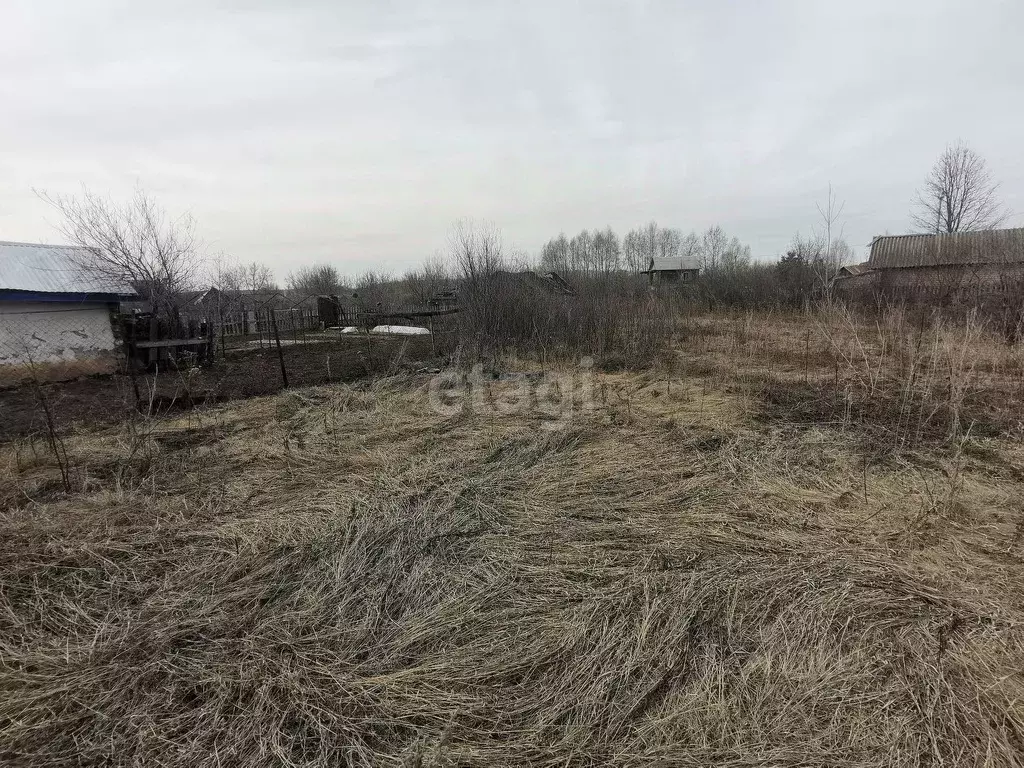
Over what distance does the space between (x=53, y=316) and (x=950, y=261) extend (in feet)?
102

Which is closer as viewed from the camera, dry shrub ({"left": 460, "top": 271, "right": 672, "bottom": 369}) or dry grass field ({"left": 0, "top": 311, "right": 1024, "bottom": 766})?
dry grass field ({"left": 0, "top": 311, "right": 1024, "bottom": 766})

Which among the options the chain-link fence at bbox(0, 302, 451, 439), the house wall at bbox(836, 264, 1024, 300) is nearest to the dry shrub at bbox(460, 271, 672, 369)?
the chain-link fence at bbox(0, 302, 451, 439)

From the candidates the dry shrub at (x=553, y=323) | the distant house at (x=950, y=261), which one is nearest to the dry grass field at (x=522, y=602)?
the dry shrub at (x=553, y=323)

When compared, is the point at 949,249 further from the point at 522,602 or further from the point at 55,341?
the point at 55,341

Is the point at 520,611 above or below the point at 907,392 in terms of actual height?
below

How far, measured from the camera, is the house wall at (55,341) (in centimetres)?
1002

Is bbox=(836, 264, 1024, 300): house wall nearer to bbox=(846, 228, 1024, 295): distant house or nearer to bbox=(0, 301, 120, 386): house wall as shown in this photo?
bbox=(846, 228, 1024, 295): distant house

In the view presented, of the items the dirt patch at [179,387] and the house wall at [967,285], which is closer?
the dirt patch at [179,387]

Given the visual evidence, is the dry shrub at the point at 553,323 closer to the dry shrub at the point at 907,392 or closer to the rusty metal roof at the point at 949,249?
the dry shrub at the point at 907,392

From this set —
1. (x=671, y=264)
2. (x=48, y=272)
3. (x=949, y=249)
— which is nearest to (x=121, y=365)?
(x=48, y=272)

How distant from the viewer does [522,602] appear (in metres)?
2.62

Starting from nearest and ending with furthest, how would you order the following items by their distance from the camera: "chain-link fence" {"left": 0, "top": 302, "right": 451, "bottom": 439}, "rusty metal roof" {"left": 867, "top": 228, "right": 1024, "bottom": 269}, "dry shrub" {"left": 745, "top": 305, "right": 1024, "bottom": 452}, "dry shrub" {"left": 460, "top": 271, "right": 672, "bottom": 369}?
"dry shrub" {"left": 745, "top": 305, "right": 1024, "bottom": 452}
"chain-link fence" {"left": 0, "top": 302, "right": 451, "bottom": 439}
"dry shrub" {"left": 460, "top": 271, "right": 672, "bottom": 369}
"rusty metal roof" {"left": 867, "top": 228, "right": 1024, "bottom": 269}

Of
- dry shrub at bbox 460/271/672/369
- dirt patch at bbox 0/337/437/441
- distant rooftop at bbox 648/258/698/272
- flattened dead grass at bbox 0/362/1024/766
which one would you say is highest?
distant rooftop at bbox 648/258/698/272

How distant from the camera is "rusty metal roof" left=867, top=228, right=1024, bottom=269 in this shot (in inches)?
601
